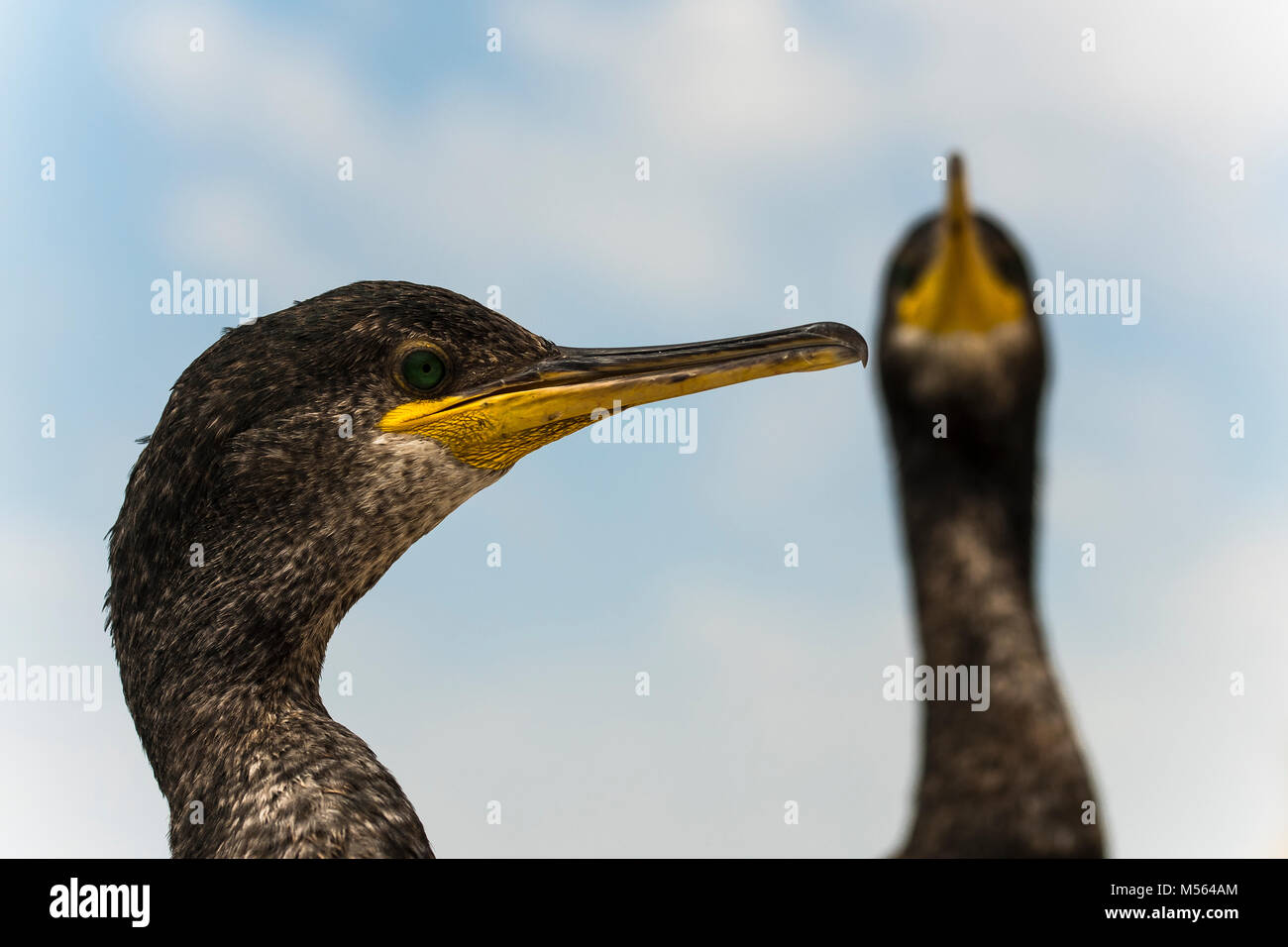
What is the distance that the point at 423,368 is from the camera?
372 centimetres

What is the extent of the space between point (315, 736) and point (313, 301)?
1.42m

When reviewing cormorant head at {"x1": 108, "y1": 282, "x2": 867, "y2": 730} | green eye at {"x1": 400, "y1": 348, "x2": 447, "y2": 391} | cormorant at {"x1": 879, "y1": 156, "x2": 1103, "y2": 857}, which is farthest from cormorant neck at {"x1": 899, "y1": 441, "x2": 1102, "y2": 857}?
green eye at {"x1": 400, "y1": 348, "x2": 447, "y2": 391}

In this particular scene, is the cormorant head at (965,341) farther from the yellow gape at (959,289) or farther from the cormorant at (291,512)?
the cormorant at (291,512)

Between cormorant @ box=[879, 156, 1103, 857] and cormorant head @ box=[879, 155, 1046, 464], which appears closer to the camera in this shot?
cormorant @ box=[879, 156, 1103, 857]

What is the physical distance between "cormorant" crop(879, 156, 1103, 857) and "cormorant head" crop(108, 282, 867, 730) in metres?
0.62

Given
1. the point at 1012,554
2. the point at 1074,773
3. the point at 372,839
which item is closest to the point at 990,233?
the point at 1012,554

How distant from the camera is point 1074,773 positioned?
278 centimetres

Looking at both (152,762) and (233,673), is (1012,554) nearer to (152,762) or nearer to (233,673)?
(233,673)

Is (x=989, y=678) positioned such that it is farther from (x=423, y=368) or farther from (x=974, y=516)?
(x=423, y=368)

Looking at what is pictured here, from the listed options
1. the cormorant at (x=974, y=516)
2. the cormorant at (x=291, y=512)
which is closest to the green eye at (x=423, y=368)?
the cormorant at (x=291, y=512)

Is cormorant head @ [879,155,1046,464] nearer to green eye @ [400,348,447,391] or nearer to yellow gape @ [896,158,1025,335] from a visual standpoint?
yellow gape @ [896,158,1025,335]

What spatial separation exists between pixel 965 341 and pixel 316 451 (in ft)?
6.56

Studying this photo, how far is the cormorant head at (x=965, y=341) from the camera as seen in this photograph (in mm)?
3008

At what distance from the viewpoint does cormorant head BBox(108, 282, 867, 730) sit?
11.6ft
